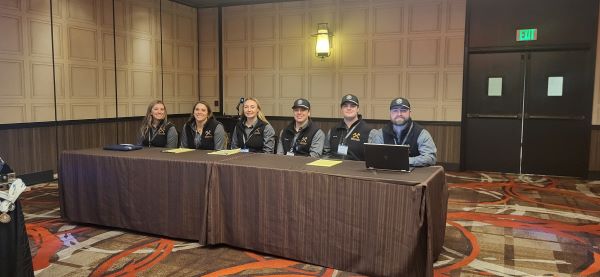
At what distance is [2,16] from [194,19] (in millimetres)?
3584

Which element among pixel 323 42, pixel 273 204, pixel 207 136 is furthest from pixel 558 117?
pixel 273 204

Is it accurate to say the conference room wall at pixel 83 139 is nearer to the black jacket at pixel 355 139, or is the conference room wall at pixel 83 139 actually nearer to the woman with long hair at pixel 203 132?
the woman with long hair at pixel 203 132

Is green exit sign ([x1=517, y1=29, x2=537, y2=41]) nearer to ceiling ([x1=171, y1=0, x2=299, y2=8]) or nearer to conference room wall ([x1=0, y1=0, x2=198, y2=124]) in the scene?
ceiling ([x1=171, y1=0, x2=299, y2=8])

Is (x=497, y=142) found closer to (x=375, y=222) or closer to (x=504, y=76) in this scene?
(x=504, y=76)

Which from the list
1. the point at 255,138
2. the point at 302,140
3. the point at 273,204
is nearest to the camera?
the point at 273,204

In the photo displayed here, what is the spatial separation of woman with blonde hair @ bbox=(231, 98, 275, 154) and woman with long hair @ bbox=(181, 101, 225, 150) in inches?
8.5

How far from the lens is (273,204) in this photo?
3402 millimetres

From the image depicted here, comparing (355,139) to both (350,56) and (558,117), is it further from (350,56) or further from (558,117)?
(558,117)

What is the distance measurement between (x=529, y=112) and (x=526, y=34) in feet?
3.79

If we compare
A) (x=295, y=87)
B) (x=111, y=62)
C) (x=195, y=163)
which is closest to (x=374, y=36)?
(x=295, y=87)

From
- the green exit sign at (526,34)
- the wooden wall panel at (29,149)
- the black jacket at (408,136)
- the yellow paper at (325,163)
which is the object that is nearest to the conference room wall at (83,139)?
the wooden wall panel at (29,149)

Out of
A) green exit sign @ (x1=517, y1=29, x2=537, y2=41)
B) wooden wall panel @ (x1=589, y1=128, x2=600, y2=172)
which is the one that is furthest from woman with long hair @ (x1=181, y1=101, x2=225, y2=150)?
wooden wall panel @ (x1=589, y1=128, x2=600, y2=172)

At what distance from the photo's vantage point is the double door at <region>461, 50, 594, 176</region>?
22.2ft

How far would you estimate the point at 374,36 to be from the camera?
7.52 meters
